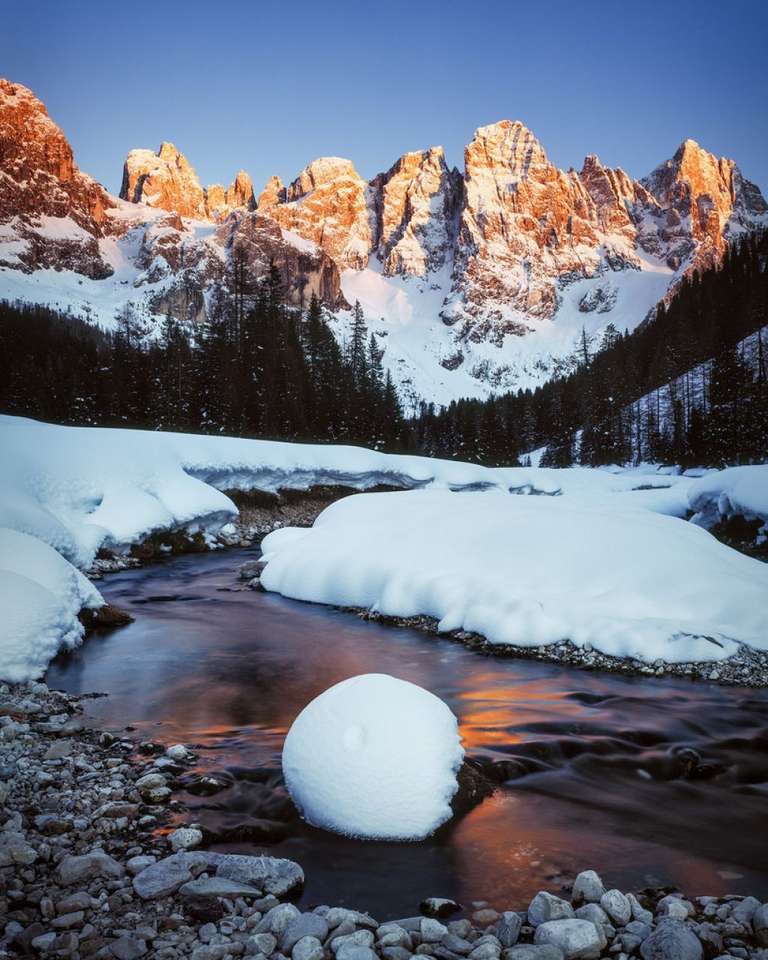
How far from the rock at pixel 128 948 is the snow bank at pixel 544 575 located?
25.7ft

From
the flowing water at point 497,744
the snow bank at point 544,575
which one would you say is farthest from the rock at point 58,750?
the snow bank at point 544,575

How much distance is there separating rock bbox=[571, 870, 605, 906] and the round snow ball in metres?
1.24

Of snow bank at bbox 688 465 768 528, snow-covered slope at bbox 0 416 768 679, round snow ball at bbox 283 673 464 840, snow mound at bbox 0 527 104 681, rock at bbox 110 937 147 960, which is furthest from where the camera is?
snow bank at bbox 688 465 768 528

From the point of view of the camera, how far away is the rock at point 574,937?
3.05 m

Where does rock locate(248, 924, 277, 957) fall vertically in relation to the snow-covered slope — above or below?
below

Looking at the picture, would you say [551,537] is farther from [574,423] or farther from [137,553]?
[574,423]

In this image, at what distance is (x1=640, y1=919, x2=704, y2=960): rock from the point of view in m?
2.96

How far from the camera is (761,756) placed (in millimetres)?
6152

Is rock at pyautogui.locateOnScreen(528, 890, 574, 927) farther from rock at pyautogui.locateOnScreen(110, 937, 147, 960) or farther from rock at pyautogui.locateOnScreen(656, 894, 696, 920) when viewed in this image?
rock at pyautogui.locateOnScreen(110, 937, 147, 960)

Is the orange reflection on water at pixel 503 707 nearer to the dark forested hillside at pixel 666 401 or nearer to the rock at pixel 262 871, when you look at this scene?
the rock at pixel 262 871

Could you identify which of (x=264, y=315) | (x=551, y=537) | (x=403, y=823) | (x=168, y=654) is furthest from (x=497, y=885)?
(x=264, y=315)

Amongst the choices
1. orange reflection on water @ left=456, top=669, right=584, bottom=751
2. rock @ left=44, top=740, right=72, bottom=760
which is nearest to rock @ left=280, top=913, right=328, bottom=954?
orange reflection on water @ left=456, top=669, right=584, bottom=751

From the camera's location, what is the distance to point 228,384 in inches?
1809

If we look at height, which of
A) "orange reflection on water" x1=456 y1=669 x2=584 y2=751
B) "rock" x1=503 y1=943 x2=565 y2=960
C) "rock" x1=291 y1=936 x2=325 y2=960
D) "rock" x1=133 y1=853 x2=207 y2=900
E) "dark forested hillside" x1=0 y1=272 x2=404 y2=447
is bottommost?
"orange reflection on water" x1=456 y1=669 x2=584 y2=751
